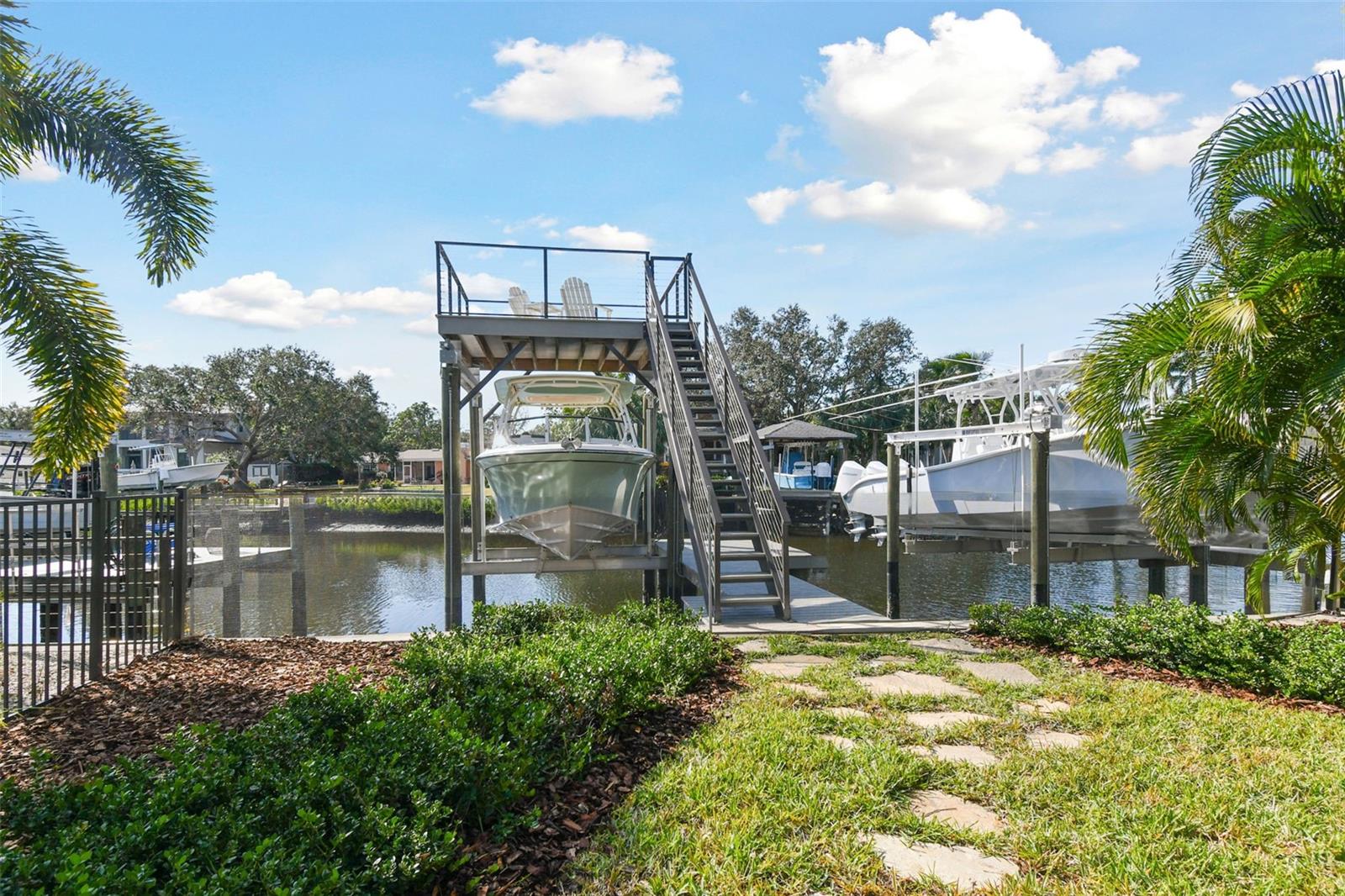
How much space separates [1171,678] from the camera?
6059 millimetres

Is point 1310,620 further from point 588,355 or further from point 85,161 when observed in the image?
point 85,161

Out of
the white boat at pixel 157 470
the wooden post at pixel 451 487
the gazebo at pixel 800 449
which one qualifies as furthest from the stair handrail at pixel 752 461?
the white boat at pixel 157 470

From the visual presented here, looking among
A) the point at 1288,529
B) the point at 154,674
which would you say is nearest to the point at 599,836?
the point at 154,674

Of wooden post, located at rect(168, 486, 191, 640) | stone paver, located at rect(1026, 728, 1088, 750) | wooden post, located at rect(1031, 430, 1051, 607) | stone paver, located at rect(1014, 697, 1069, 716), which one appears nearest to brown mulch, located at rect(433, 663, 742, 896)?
stone paver, located at rect(1026, 728, 1088, 750)

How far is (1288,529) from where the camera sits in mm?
6895

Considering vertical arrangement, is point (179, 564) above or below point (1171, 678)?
above

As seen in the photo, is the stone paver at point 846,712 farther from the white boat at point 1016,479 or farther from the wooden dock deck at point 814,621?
the white boat at point 1016,479

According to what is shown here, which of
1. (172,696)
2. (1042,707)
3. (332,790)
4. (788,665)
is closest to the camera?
(332,790)

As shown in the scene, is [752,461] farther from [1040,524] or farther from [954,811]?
[954,811]

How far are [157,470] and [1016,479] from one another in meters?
34.5

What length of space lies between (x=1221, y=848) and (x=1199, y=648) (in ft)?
11.3

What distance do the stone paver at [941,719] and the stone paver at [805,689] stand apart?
66 centimetres

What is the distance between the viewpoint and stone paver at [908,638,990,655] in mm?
7129

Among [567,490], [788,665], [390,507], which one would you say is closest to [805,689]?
[788,665]
